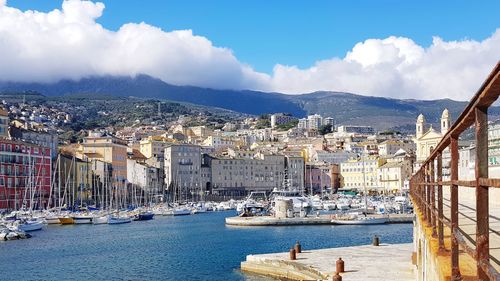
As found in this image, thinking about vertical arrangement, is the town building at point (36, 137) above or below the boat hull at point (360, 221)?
above

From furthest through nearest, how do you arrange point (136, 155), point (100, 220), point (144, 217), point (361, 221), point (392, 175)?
point (136, 155), point (392, 175), point (144, 217), point (100, 220), point (361, 221)

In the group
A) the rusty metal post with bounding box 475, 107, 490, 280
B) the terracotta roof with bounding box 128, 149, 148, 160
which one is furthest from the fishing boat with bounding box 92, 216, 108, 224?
the rusty metal post with bounding box 475, 107, 490, 280

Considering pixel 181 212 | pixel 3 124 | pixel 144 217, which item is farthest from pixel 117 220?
pixel 3 124

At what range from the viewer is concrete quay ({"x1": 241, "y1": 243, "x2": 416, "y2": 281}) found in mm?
25312

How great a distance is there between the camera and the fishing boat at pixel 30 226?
207ft

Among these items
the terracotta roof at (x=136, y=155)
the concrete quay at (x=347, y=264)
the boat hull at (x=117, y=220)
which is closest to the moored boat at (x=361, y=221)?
the boat hull at (x=117, y=220)

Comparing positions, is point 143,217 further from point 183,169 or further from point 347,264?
point 347,264

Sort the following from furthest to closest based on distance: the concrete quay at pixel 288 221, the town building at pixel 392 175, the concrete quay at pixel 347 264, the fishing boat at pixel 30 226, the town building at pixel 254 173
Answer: the town building at pixel 254 173
the town building at pixel 392 175
the concrete quay at pixel 288 221
the fishing boat at pixel 30 226
the concrete quay at pixel 347 264

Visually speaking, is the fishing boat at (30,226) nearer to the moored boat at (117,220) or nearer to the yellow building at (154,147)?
the moored boat at (117,220)

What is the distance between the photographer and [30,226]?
212 feet

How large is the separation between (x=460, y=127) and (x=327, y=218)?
67922mm

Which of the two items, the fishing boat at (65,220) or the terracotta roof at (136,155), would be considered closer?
the fishing boat at (65,220)

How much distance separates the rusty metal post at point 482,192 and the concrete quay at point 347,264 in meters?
21.0

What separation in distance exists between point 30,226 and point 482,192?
215ft
